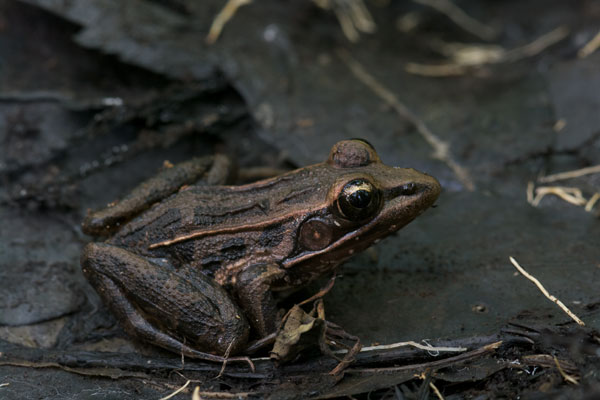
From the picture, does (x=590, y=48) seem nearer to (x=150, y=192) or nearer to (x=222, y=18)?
(x=222, y=18)

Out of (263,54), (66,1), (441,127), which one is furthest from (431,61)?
(66,1)

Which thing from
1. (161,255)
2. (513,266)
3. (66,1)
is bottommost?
(161,255)

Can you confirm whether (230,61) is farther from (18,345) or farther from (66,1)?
(18,345)

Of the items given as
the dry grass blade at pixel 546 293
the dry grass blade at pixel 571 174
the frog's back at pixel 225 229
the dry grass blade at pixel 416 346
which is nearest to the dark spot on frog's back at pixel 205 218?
the frog's back at pixel 225 229

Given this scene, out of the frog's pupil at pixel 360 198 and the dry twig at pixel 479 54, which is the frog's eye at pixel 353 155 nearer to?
the frog's pupil at pixel 360 198

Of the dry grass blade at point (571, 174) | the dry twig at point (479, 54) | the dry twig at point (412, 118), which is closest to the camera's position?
the dry grass blade at point (571, 174)
